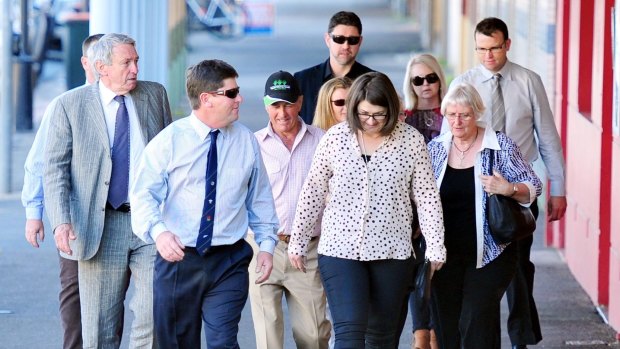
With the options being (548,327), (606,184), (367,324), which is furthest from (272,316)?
(606,184)

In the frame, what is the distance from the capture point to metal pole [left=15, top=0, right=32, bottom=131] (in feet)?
65.3

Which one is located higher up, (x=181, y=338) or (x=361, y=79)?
(x=361, y=79)

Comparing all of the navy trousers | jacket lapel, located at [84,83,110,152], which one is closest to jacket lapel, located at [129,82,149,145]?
jacket lapel, located at [84,83,110,152]

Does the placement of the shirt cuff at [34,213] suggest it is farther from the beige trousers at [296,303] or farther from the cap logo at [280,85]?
the cap logo at [280,85]

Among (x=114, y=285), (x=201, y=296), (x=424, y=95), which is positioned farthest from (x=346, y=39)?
(x=201, y=296)

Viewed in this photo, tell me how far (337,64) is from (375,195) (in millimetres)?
2009

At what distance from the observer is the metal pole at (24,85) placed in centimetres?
1991

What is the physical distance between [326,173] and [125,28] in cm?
538

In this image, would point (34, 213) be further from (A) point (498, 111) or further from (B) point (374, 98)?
(A) point (498, 111)

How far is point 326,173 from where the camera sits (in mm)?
6672

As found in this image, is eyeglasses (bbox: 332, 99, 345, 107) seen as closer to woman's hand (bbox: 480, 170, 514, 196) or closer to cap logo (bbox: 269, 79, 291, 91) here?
cap logo (bbox: 269, 79, 291, 91)

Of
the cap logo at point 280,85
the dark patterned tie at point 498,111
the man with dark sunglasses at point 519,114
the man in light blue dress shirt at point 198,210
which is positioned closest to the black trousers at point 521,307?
the man with dark sunglasses at point 519,114

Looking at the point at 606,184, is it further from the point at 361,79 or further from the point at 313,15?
the point at 313,15

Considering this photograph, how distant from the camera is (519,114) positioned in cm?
816
